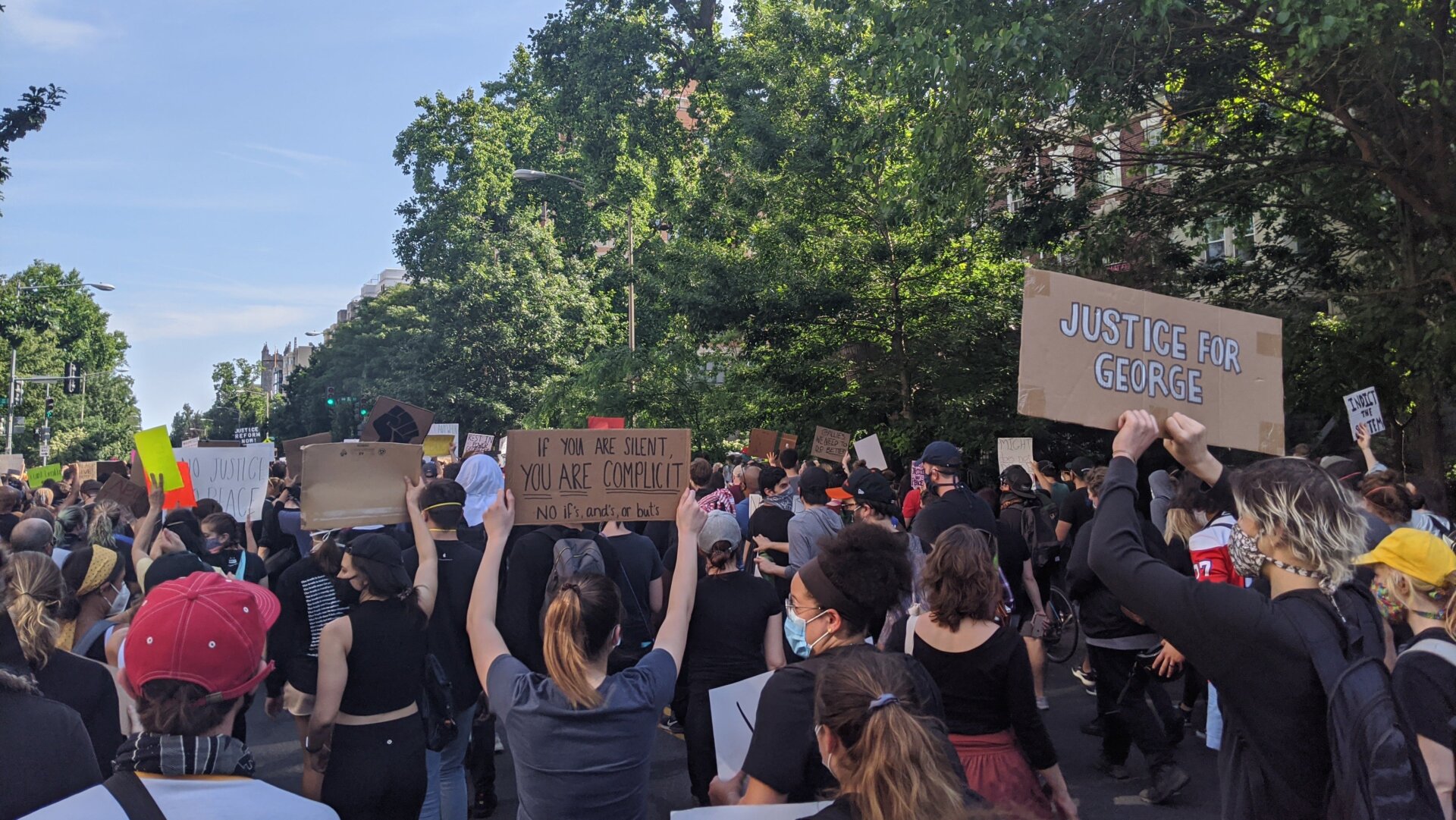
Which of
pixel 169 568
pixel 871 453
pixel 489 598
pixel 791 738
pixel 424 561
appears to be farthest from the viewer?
pixel 871 453

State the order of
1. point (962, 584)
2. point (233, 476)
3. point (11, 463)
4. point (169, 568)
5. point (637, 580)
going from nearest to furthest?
point (962, 584) < point (169, 568) < point (637, 580) < point (233, 476) < point (11, 463)

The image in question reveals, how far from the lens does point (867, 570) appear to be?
372 cm

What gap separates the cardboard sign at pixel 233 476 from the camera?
30.0ft

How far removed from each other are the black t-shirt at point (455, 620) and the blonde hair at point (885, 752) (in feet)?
10.7

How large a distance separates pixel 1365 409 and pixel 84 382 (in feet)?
283

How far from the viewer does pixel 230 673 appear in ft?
8.54

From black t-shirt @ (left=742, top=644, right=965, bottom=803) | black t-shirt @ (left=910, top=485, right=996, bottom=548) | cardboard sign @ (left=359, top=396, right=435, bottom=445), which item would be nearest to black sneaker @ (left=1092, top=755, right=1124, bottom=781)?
black t-shirt @ (left=910, top=485, right=996, bottom=548)

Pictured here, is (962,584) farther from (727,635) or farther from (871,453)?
(871,453)

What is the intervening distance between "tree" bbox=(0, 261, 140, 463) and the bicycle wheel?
145 feet

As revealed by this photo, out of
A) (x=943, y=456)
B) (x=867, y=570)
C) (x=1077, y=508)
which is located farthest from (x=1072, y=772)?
(x=867, y=570)

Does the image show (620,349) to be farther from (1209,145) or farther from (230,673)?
(230,673)

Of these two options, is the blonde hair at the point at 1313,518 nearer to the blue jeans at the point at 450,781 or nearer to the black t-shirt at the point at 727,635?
the black t-shirt at the point at 727,635

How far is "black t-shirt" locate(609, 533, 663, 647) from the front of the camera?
5969 mm

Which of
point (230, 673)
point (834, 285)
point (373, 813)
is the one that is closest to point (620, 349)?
point (834, 285)
